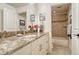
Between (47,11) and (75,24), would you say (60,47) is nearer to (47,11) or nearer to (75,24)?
(75,24)

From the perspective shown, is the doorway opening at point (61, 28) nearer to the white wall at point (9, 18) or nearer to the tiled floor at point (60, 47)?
the tiled floor at point (60, 47)

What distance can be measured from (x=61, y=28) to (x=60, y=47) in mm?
236

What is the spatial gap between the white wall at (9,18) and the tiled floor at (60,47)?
1.76 feet

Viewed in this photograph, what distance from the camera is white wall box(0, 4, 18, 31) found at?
5.08 feet

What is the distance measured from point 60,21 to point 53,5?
222mm

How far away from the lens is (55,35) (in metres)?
1.56

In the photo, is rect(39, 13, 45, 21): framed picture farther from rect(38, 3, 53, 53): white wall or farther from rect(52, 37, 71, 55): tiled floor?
rect(52, 37, 71, 55): tiled floor

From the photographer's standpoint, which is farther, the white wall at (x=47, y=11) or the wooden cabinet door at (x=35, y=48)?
the white wall at (x=47, y=11)

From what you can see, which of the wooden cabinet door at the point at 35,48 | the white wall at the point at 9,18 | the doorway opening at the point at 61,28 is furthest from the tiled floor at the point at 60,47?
the white wall at the point at 9,18

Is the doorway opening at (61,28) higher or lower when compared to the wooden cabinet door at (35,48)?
higher

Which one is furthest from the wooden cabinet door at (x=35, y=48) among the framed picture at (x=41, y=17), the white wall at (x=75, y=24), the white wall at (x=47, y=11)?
the white wall at (x=75, y=24)

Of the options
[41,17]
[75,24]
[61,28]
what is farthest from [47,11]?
[75,24]

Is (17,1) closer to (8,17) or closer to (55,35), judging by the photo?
(8,17)

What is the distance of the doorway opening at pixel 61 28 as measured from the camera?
1.54 meters
